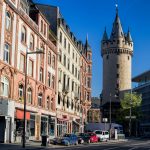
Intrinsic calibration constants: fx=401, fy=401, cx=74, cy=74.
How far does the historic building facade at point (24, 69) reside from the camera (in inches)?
1655

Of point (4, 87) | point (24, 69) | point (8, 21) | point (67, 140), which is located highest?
point (8, 21)

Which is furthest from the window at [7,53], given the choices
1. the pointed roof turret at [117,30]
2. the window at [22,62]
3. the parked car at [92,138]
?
the pointed roof turret at [117,30]

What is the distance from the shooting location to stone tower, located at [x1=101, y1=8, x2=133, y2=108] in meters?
146

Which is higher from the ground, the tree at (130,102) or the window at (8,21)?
the window at (8,21)

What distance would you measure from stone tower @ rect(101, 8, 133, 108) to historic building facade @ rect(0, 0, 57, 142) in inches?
3278

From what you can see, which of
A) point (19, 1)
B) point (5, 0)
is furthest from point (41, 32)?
point (5, 0)

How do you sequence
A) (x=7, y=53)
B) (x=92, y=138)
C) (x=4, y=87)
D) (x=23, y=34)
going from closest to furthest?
1. (x=4, y=87)
2. (x=7, y=53)
3. (x=23, y=34)
4. (x=92, y=138)

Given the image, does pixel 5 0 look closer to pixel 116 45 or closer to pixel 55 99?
pixel 55 99

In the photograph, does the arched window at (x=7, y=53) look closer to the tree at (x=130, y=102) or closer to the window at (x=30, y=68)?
the window at (x=30, y=68)

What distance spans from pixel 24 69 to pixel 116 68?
99884mm

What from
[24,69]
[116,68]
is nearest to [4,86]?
[24,69]

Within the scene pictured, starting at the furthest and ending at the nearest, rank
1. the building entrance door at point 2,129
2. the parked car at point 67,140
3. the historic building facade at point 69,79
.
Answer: the historic building facade at point 69,79, the parked car at point 67,140, the building entrance door at point 2,129

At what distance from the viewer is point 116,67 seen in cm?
14588

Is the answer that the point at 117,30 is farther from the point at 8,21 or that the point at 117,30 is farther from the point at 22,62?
the point at 8,21
